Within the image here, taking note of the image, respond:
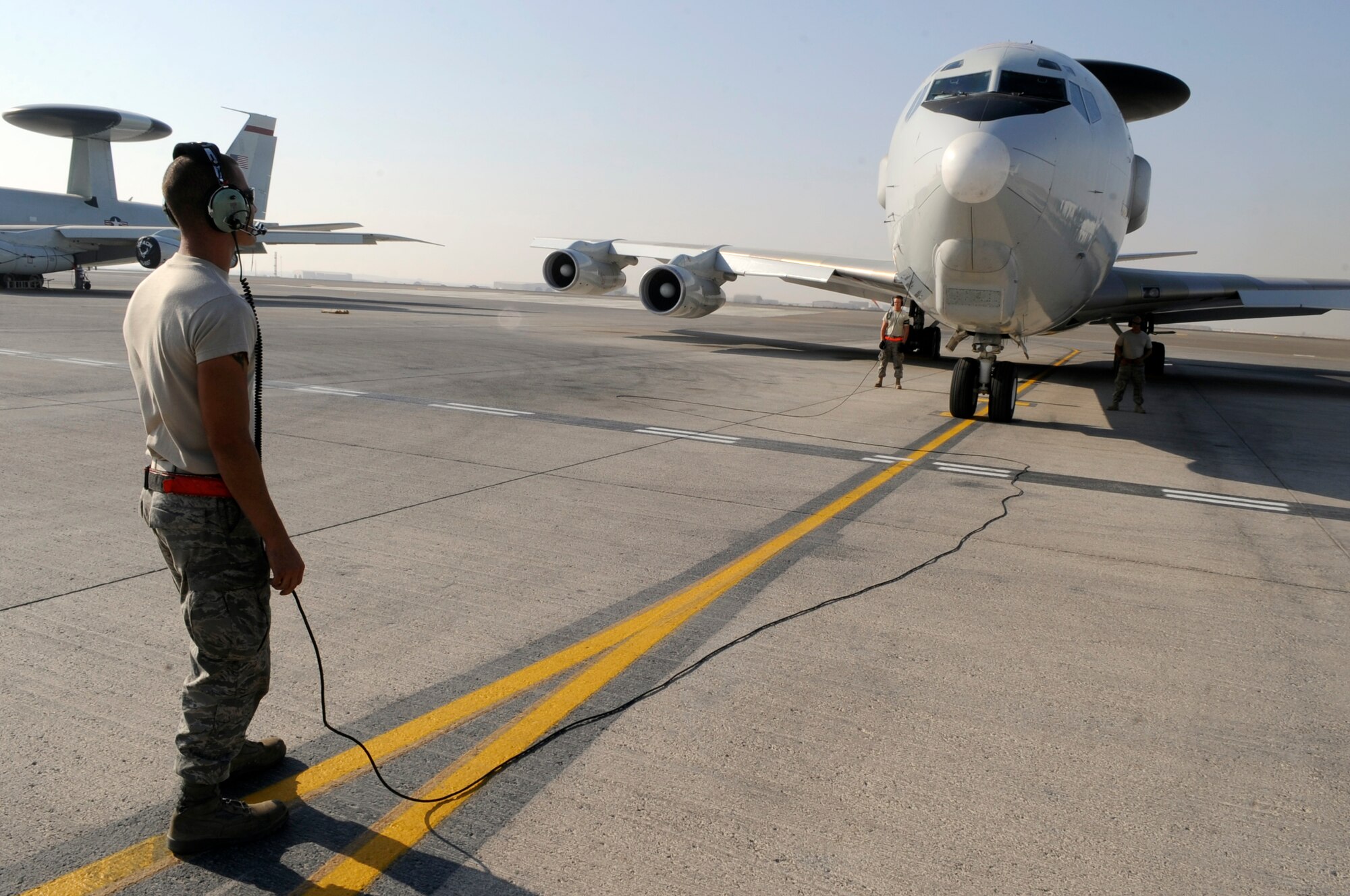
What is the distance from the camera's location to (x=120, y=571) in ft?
16.2

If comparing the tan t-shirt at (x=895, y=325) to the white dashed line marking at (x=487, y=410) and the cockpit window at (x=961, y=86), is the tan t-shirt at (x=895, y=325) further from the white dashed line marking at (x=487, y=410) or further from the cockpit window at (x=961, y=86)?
the white dashed line marking at (x=487, y=410)

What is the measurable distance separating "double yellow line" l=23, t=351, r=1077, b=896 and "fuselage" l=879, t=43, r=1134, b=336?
553 centimetres

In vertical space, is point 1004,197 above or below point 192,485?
above

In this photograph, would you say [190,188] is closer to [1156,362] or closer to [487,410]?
[487,410]

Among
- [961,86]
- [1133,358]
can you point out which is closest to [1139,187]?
[1133,358]

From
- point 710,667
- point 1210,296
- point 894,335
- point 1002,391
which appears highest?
point 1210,296

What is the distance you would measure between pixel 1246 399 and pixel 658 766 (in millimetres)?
16937

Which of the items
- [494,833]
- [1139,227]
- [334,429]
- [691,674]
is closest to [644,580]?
[691,674]

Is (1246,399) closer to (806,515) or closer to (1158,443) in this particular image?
(1158,443)

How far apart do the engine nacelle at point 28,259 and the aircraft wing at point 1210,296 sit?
34127 mm

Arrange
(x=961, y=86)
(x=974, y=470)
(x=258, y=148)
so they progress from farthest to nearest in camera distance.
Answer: (x=258, y=148) → (x=961, y=86) → (x=974, y=470)

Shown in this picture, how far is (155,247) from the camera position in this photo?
33.7 m

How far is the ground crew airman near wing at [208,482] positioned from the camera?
2.59 meters

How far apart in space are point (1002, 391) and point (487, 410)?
249 inches
